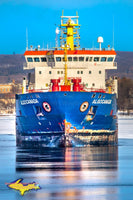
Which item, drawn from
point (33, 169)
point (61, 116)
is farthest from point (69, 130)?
point (33, 169)

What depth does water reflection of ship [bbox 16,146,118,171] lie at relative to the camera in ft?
108

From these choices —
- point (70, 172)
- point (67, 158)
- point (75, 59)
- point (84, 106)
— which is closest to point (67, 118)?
point (84, 106)

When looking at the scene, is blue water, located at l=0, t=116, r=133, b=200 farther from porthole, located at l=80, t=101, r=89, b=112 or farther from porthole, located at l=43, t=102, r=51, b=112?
porthole, located at l=80, t=101, r=89, b=112

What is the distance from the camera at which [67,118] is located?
45719 millimetres

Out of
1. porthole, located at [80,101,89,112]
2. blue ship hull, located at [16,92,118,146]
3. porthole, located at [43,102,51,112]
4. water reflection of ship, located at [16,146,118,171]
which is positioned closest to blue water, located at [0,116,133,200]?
water reflection of ship, located at [16,146,118,171]

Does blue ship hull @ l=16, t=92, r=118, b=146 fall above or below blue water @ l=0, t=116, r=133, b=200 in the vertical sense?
above

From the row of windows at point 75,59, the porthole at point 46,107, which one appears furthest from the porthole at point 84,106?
the row of windows at point 75,59

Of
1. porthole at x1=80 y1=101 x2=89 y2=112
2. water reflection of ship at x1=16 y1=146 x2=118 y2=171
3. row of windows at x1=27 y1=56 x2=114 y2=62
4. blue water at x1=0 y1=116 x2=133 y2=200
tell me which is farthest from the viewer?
row of windows at x1=27 y1=56 x2=114 y2=62

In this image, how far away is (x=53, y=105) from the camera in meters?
45.8

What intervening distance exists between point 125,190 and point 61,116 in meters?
21.0

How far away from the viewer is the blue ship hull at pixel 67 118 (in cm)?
4566

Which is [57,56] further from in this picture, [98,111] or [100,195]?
[100,195]

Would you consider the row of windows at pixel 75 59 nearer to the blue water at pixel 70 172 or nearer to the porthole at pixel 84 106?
the porthole at pixel 84 106

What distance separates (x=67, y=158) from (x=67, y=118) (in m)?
8.48
